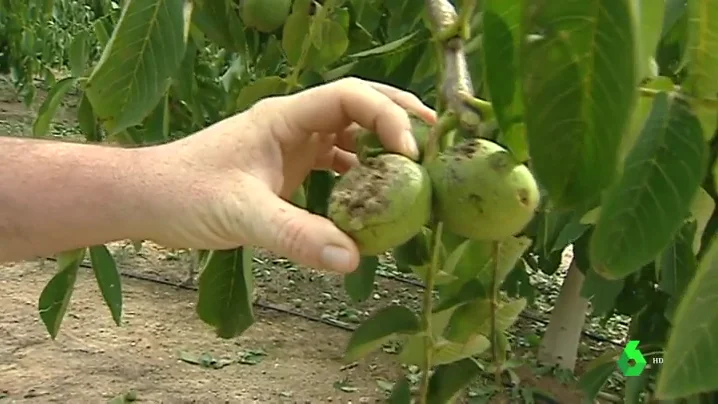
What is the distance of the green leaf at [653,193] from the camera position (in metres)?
0.63

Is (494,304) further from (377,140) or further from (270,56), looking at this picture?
(270,56)

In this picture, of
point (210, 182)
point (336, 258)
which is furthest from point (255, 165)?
point (336, 258)

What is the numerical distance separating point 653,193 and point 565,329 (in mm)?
2150

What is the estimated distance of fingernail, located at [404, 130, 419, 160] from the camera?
665mm

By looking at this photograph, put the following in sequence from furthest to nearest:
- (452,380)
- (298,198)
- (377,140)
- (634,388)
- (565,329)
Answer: (565,329)
(634,388)
(298,198)
(452,380)
(377,140)

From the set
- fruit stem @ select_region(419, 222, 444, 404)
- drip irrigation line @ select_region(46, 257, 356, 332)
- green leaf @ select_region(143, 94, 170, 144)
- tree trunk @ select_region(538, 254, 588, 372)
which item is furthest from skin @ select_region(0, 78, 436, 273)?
drip irrigation line @ select_region(46, 257, 356, 332)

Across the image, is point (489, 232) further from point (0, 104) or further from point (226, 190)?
point (0, 104)

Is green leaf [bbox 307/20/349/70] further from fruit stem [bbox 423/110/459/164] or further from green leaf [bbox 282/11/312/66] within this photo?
fruit stem [bbox 423/110/459/164]

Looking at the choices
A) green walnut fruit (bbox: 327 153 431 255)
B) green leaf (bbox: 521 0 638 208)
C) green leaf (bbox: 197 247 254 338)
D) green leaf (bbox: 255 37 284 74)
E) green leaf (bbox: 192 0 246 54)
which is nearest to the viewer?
green leaf (bbox: 521 0 638 208)

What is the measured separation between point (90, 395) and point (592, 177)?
223 cm

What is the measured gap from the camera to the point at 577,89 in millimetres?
514

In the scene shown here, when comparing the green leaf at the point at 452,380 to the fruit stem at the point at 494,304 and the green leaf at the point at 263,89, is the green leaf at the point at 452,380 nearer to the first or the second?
the fruit stem at the point at 494,304

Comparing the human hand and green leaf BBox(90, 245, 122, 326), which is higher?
the human hand

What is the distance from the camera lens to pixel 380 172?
63cm
